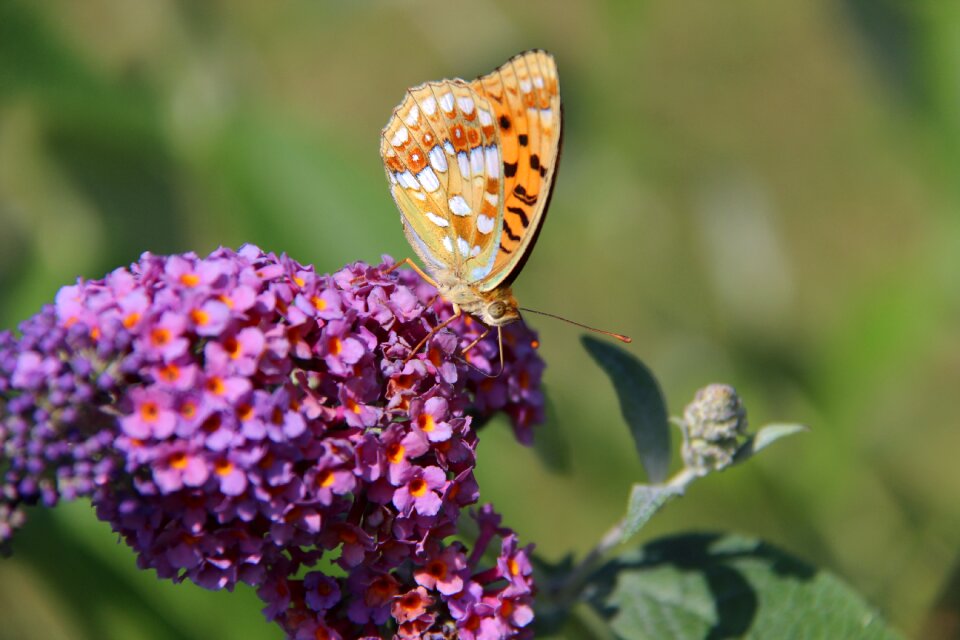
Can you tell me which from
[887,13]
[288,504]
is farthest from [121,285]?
[887,13]

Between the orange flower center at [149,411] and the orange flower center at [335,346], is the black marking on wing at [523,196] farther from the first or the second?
the orange flower center at [149,411]

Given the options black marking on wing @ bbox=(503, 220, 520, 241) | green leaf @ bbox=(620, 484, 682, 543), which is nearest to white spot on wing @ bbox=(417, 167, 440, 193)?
black marking on wing @ bbox=(503, 220, 520, 241)

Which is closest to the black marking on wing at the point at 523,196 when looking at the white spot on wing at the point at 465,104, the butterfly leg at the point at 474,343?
the white spot on wing at the point at 465,104

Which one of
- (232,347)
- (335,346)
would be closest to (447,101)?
(335,346)

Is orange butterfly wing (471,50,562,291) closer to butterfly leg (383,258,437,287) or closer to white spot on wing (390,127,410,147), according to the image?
butterfly leg (383,258,437,287)

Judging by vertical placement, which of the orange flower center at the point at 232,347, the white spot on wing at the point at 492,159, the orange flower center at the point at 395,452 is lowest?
the orange flower center at the point at 395,452

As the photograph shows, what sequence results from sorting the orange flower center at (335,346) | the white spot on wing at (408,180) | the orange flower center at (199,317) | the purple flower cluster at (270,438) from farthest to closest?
the white spot on wing at (408,180), the orange flower center at (335,346), the orange flower center at (199,317), the purple flower cluster at (270,438)

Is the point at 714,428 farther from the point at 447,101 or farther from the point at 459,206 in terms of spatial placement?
the point at 447,101
